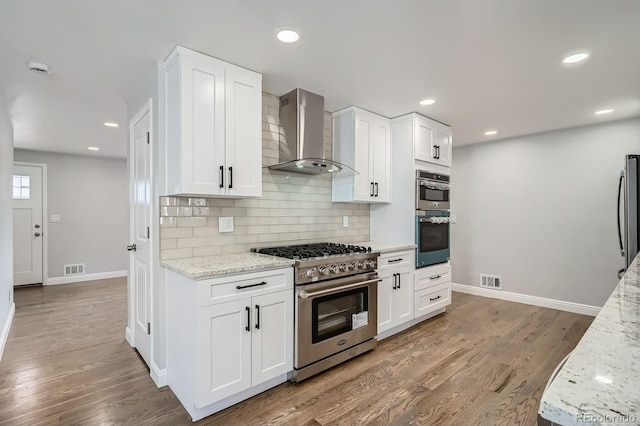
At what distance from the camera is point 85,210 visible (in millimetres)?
6152

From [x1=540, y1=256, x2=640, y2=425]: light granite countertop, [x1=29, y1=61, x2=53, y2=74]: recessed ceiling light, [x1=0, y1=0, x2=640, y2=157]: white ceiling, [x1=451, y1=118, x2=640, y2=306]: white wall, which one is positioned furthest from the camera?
[x1=451, y1=118, x2=640, y2=306]: white wall

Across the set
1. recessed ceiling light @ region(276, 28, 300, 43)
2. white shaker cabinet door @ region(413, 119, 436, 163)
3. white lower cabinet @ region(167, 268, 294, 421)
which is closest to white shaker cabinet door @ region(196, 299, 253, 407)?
white lower cabinet @ region(167, 268, 294, 421)

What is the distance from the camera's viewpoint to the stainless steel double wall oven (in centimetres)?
366

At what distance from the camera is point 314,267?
248 centimetres

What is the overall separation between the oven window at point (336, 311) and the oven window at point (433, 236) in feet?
3.87

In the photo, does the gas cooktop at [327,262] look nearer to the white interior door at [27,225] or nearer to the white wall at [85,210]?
the white wall at [85,210]

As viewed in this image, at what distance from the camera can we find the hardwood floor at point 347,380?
80.7 inches

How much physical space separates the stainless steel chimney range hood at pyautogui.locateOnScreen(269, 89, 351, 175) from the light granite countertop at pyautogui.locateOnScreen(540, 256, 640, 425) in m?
2.27

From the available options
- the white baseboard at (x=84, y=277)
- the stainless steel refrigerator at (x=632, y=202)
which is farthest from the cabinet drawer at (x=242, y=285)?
the white baseboard at (x=84, y=277)

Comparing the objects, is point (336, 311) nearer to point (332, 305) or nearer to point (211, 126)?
point (332, 305)

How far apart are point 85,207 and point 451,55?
22.3 ft

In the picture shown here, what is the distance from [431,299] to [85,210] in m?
6.44

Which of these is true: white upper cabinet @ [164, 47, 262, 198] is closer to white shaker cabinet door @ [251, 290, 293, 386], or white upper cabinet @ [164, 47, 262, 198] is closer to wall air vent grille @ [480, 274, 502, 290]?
white shaker cabinet door @ [251, 290, 293, 386]

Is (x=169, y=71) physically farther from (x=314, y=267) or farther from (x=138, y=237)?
(x=314, y=267)
